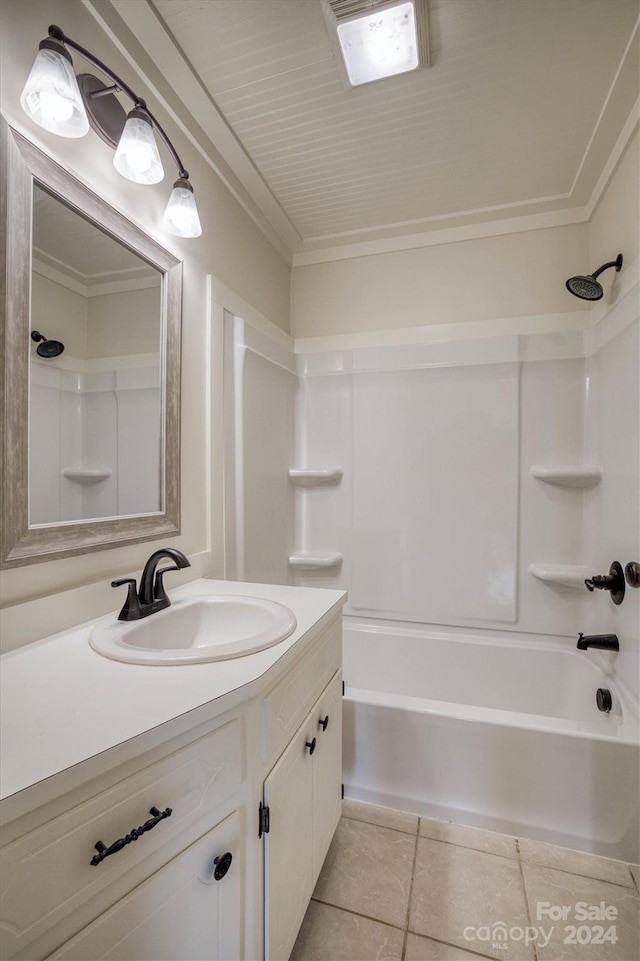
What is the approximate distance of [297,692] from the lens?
0.91 meters

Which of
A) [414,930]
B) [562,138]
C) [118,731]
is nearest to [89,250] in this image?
[118,731]

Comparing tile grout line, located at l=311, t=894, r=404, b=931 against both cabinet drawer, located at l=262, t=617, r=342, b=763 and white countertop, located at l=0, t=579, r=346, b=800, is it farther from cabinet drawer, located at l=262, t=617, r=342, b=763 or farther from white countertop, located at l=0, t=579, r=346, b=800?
white countertop, located at l=0, t=579, r=346, b=800

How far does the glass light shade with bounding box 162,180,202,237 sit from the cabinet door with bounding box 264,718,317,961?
143 cm

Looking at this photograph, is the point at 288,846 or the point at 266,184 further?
the point at 266,184

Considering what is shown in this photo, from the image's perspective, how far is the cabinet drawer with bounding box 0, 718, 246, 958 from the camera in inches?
16.6

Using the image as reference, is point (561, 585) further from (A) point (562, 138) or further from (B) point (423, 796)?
(A) point (562, 138)

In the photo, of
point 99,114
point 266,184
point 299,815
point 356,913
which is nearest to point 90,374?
point 99,114

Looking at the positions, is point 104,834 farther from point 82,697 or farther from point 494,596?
point 494,596

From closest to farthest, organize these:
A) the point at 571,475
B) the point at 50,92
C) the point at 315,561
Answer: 1. the point at 50,92
2. the point at 571,475
3. the point at 315,561

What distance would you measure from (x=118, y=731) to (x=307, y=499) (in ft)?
5.97

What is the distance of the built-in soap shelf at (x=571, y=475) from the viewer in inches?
71.4

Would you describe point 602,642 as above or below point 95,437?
below

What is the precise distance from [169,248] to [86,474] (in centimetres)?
79

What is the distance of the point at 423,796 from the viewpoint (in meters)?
1.43
